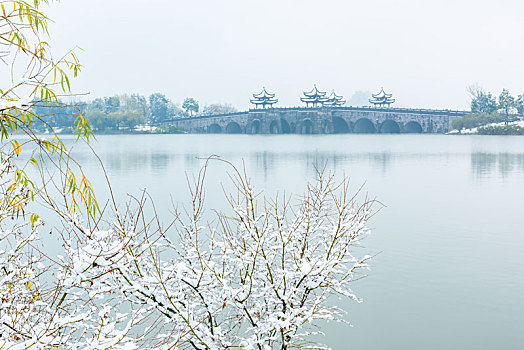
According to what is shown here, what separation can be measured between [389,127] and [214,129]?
115 ft

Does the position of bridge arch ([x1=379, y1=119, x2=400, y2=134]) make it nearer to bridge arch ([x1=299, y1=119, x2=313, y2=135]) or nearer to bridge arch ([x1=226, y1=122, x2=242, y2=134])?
bridge arch ([x1=299, y1=119, x2=313, y2=135])

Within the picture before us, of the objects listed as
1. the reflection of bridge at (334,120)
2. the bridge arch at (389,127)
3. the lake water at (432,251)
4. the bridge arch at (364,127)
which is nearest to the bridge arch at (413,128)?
the reflection of bridge at (334,120)

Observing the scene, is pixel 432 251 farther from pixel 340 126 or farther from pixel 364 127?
pixel 364 127

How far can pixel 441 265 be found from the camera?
11.1 m

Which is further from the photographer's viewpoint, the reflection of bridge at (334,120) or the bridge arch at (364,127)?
the bridge arch at (364,127)

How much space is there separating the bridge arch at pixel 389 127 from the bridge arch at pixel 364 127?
2.01 meters

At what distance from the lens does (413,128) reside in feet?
279

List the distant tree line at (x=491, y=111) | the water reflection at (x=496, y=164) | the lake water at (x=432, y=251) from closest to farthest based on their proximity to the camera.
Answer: the lake water at (x=432, y=251), the water reflection at (x=496, y=164), the distant tree line at (x=491, y=111)

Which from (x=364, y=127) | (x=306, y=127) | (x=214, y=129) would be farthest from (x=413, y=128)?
(x=214, y=129)

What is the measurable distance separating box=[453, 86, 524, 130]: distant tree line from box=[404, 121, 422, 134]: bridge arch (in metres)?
9.07

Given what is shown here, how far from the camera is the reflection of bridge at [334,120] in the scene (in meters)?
79.1

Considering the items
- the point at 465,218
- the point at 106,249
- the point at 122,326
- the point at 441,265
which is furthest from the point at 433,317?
the point at 465,218

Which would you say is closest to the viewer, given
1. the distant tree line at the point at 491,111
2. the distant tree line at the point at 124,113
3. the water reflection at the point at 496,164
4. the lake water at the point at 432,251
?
the lake water at the point at 432,251

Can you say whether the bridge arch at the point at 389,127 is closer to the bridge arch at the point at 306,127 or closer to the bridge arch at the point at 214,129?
the bridge arch at the point at 306,127
